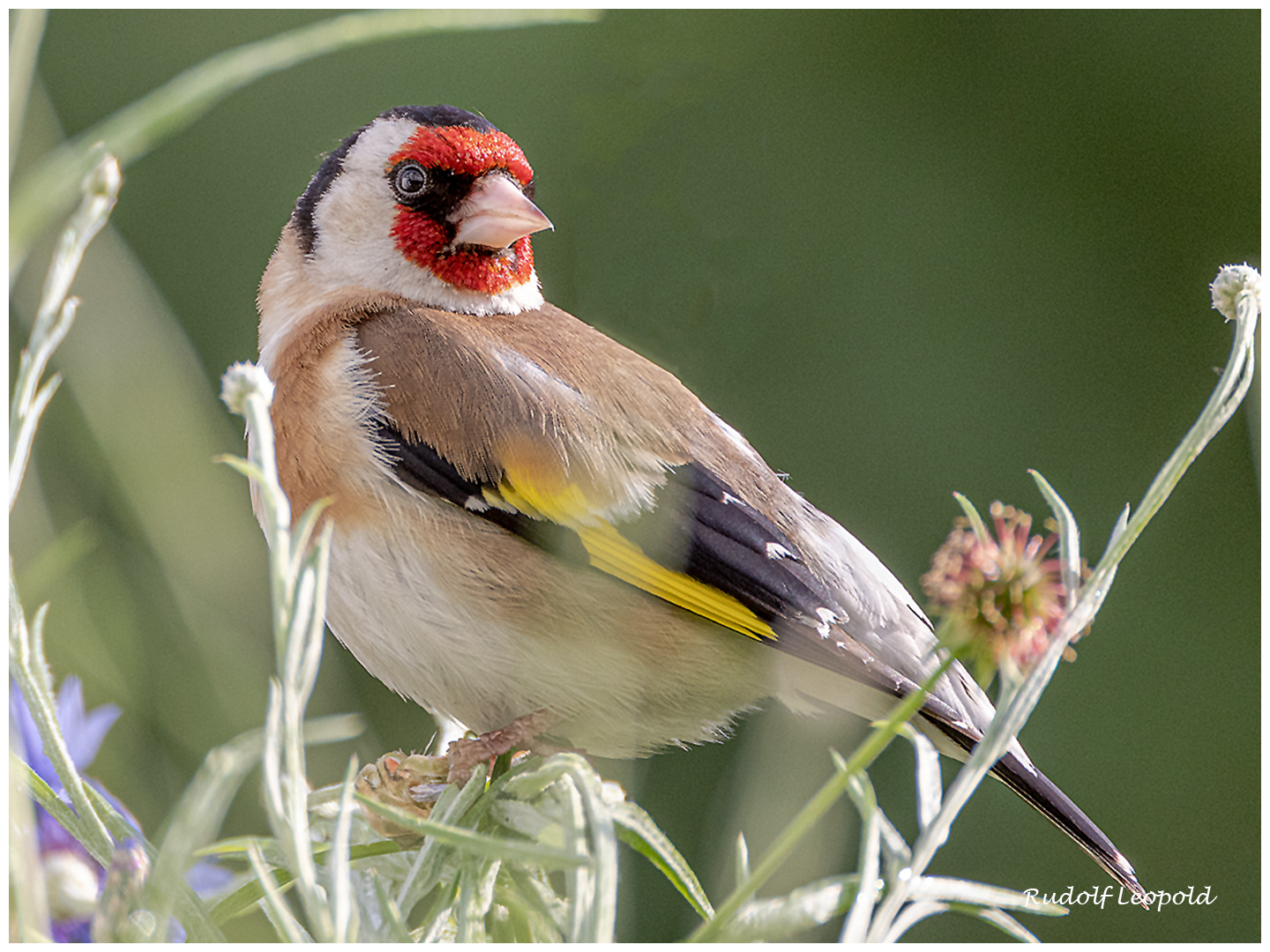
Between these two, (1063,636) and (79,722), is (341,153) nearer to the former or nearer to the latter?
(79,722)

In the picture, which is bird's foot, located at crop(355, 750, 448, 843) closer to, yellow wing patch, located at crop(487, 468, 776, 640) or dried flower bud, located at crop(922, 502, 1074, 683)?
yellow wing patch, located at crop(487, 468, 776, 640)

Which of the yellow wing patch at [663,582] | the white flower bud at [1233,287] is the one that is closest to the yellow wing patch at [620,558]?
the yellow wing patch at [663,582]

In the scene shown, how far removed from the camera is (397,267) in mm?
1324

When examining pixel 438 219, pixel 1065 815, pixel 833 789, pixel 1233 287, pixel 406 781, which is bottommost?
pixel 406 781

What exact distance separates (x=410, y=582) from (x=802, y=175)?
4.09 feet

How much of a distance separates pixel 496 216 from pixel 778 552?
427 mm

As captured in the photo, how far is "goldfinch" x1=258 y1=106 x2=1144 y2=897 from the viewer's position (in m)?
1.06

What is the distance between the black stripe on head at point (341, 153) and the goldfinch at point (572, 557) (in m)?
0.14

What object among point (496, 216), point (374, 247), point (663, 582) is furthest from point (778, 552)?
point (374, 247)

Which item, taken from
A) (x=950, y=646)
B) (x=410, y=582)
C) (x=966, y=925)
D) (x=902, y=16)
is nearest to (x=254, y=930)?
(x=410, y=582)

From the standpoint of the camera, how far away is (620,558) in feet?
3.58

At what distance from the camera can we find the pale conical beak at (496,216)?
123cm

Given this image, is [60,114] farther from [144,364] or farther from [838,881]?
[838,881]

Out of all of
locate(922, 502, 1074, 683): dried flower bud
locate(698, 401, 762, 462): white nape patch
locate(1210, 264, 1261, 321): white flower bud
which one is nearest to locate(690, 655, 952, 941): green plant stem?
locate(922, 502, 1074, 683): dried flower bud
